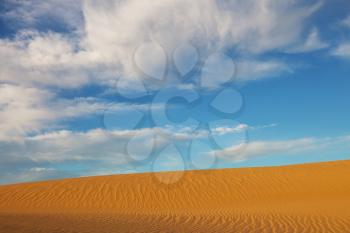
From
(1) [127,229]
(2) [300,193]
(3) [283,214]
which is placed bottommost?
(1) [127,229]

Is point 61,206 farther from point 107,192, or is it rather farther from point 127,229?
point 127,229

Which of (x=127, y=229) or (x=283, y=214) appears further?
(x=283, y=214)

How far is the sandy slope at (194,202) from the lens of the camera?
12.9 m

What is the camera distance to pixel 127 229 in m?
12.0

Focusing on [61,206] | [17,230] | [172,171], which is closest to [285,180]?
[172,171]

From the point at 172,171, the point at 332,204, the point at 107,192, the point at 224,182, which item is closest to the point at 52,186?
the point at 107,192

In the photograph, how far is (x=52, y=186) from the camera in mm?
27406

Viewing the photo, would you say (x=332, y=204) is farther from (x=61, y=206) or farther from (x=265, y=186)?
(x=61, y=206)

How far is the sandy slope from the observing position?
12852mm

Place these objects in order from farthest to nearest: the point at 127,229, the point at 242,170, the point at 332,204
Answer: the point at 242,170 < the point at 332,204 < the point at 127,229

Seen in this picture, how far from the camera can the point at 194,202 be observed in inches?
885

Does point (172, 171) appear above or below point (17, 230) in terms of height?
above

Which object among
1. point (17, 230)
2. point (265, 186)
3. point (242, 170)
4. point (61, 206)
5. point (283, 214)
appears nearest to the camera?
point (17, 230)

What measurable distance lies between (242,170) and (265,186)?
5.20m
